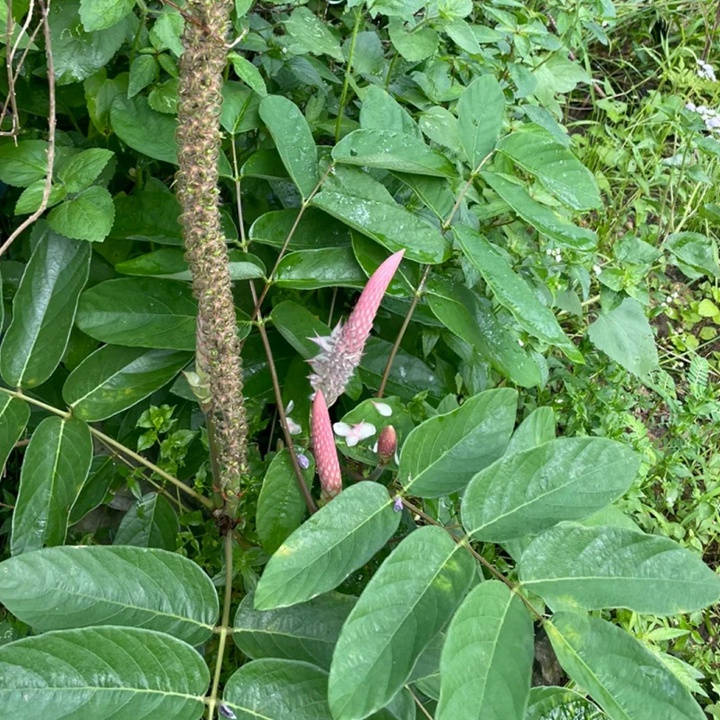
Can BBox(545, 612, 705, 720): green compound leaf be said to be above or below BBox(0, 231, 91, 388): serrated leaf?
below

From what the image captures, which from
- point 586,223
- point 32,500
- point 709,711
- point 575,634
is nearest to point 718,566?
point 709,711

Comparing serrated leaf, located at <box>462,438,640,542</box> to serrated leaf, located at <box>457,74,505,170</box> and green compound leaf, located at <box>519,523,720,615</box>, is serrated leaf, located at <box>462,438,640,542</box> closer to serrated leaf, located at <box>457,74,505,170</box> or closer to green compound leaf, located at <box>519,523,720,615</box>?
green compound leaf, located at <box>519,523,720,615</box>

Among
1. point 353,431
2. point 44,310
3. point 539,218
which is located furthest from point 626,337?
point 44,310

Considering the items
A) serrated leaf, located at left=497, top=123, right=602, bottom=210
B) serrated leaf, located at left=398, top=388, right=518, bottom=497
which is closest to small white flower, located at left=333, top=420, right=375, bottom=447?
serrated leaf, located at left=398, top=388, right=518, bottom=497

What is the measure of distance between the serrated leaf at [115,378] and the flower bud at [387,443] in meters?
0.42

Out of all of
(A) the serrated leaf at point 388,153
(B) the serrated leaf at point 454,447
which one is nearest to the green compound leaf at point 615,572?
(B) the serrated leaf at point 454,447

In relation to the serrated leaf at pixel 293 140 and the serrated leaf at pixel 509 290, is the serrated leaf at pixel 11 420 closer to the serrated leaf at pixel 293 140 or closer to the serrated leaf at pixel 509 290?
the serrated leaf at pixel 293 140

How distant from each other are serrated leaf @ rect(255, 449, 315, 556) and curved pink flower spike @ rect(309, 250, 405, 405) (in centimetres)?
13

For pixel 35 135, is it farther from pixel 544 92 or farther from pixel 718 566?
pixel 718 566

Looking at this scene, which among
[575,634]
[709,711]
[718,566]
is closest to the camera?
[575,634]

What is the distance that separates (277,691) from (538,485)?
1.34ft

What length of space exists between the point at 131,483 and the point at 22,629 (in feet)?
0.90

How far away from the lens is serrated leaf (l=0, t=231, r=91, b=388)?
1140 mm

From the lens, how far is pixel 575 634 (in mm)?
849
